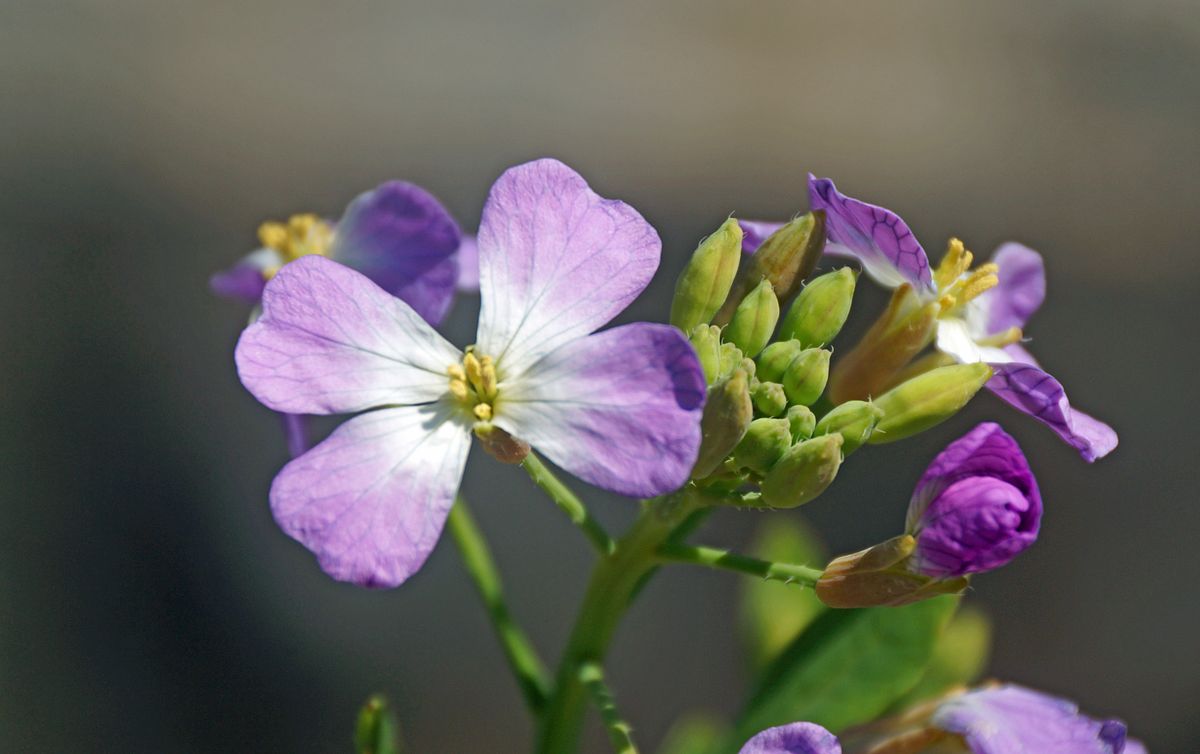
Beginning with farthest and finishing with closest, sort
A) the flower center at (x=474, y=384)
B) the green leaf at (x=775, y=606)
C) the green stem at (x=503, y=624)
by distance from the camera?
the green leaf at (x=775, y=606)
the green stem at (x=503, y=624)
the flower center at (x=474, y=384)

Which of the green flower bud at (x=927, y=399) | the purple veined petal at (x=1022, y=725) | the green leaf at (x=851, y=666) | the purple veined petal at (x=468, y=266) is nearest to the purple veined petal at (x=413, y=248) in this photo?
the purple veined petal at (x=468, y=266)

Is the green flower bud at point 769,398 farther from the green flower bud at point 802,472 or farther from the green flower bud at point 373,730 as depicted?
the green flower bud at point 373,730

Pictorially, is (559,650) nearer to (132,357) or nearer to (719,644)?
Result: (719,644)

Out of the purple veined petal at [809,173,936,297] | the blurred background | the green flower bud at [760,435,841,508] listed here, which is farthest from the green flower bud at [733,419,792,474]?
the blurred background

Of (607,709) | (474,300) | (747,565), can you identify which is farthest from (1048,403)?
(474,300)

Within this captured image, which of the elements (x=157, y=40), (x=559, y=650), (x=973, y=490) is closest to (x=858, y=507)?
(x=559, y=650)

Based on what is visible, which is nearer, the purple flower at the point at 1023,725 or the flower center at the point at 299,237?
the purple flower at the point at 1023,725
